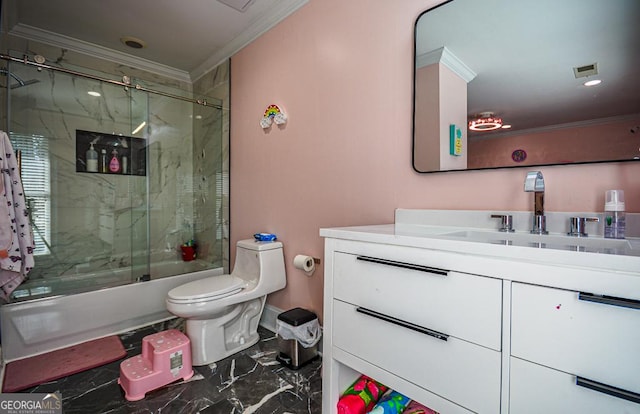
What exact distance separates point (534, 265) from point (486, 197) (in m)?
0.61

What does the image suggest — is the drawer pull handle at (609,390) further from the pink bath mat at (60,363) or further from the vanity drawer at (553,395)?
the pink bath mat at (60,363)

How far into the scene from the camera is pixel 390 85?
5.17 feet

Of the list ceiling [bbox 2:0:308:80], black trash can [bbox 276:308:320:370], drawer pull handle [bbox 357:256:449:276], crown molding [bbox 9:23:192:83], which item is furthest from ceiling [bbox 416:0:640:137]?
crown molding [bbox 9:23:192:83]

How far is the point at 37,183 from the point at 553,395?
339cm

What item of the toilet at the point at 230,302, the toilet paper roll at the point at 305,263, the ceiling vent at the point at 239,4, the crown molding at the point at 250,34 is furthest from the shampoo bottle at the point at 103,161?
the toilet paper roll at the point at 305,263

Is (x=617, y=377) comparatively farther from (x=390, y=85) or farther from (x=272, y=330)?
(x=272, y=330)

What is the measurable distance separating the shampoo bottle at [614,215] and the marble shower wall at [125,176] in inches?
102

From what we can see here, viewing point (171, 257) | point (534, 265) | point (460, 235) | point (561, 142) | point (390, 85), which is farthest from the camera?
point (171, 257)

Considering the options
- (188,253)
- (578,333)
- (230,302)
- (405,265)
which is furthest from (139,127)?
(578,333)

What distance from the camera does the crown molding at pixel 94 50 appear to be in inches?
98.4

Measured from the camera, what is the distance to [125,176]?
288cm

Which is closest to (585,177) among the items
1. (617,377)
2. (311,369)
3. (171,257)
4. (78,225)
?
(617,377)

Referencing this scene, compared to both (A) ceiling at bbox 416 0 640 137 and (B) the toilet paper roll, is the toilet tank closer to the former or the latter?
(B) the toilet paper roll

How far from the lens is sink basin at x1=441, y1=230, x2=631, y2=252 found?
886 mm
